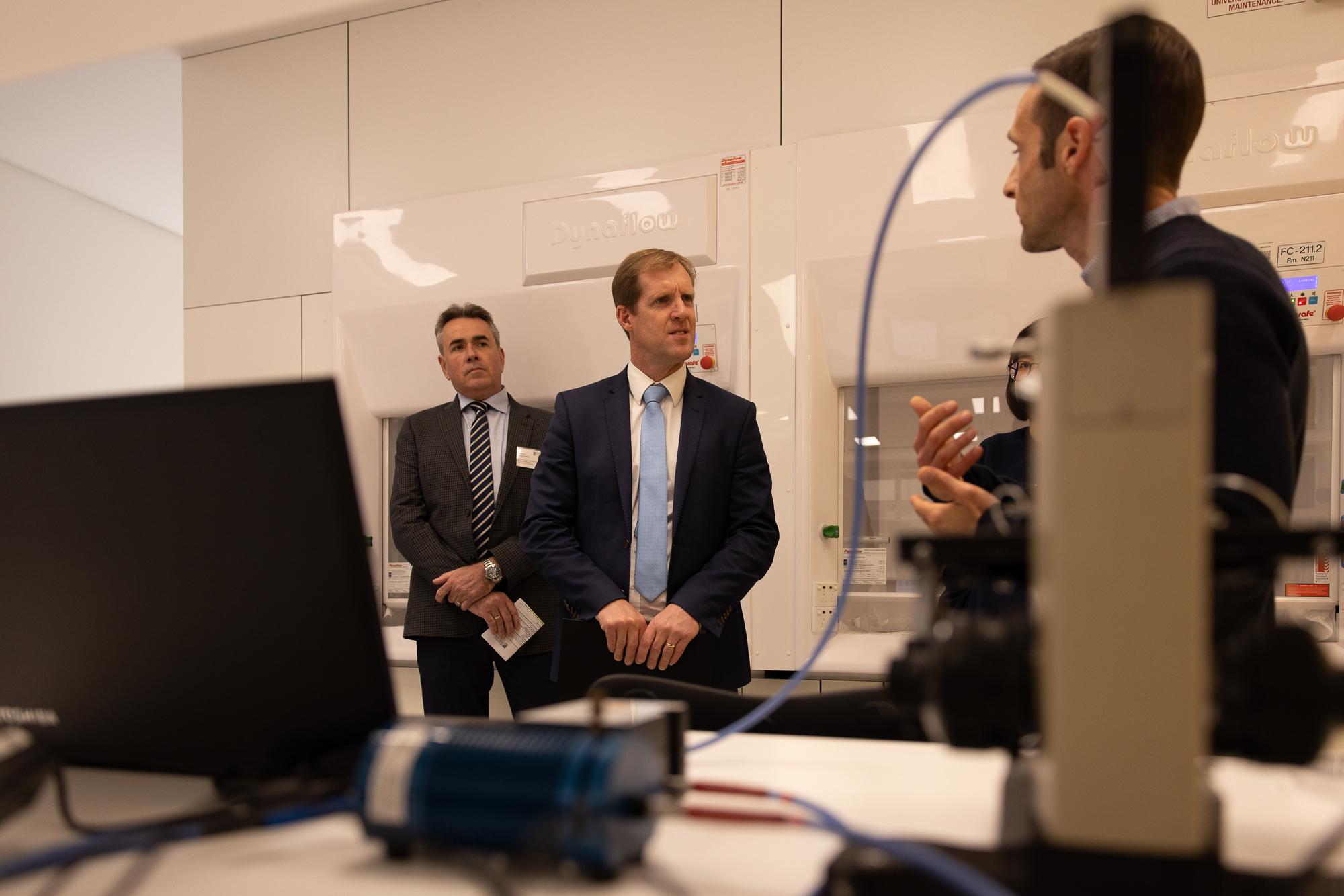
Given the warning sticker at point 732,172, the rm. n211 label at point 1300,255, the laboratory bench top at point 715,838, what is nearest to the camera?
the laboratory bench top at point 715,838

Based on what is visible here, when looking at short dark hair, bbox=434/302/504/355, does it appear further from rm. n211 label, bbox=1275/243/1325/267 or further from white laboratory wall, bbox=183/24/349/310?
rm. n211 label, bbox=1275/243/1325/267

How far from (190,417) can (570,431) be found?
161 centimetres

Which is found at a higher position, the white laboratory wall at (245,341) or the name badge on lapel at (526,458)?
the white laboratory wall at (245,341)

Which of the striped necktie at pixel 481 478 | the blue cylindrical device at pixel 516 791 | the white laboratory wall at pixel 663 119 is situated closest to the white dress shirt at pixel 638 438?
the white laboratory wall at pixel 663 119

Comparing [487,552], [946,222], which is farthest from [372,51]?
[946,222]

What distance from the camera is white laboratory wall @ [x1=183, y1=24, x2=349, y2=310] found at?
140 inches

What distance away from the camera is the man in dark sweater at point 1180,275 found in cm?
90

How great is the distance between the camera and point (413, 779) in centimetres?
57

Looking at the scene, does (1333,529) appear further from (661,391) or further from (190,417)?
(661,391)

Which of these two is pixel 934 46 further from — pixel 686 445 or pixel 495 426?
pixel 495 426

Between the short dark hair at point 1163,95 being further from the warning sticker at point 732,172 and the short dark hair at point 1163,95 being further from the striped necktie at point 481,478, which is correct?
the striped necktie at point 481,478

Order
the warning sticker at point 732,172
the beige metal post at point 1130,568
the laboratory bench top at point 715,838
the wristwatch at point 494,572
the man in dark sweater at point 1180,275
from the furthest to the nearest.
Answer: the warning sticker at point 732,172 < the wristwatch at point 494,572 < the man in dark sweater at point 1180,275 < the laboratory bench top at point 715,838 < the beige metal post at point 1130,568

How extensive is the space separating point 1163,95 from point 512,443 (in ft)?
7.24

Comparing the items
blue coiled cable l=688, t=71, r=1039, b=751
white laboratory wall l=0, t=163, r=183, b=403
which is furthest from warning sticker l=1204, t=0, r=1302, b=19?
white laboratory wall l=0, t=163, r=183, b=403
